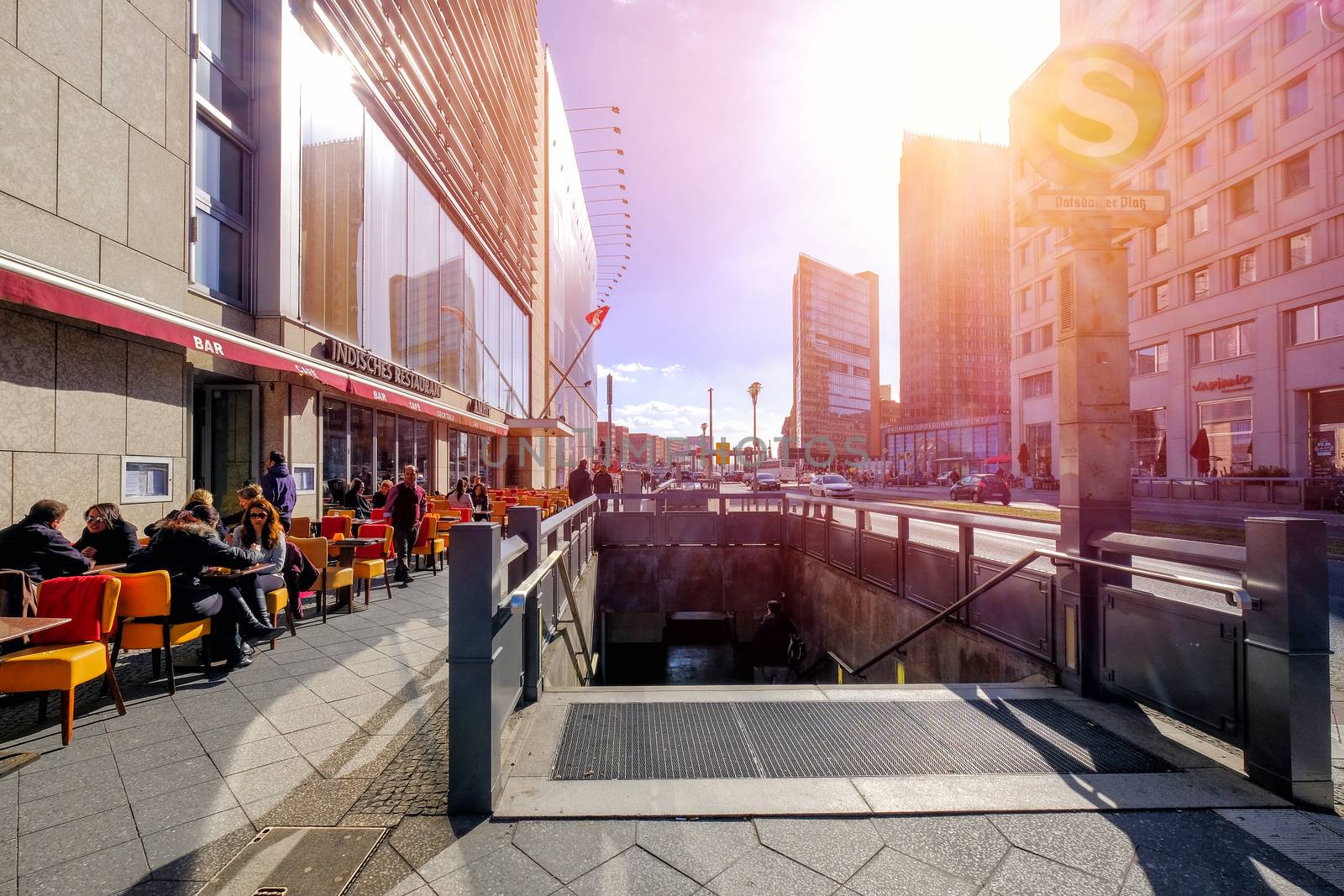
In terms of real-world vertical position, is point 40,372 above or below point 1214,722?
above

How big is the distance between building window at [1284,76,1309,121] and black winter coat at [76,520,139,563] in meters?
39.4

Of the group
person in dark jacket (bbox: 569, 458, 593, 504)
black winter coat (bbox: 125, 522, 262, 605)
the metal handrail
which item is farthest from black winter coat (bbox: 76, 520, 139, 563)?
person in dark jacket (bbox: 569, 458, 593, 504)

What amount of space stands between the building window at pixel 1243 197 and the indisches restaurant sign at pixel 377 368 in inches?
1409

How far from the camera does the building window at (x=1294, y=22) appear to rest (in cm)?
2473

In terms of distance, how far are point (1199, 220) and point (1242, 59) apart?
273 inches

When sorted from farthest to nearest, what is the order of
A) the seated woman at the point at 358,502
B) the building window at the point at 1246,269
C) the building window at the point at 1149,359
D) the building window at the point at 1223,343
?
the building window at the point at 1149,359, the building window at the point at 1223,343, the building window at the point at 1246,269, the seated woman at the point at 358,502

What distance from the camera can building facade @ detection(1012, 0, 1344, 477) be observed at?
23.8 meters

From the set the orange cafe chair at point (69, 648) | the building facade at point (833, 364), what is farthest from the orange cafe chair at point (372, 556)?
the building facade at point (833, 364)

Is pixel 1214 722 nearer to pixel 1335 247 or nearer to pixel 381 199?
pixel 381 199

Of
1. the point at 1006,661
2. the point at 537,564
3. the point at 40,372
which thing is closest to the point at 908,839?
the point at 537,564

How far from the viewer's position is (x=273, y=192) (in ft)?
34.4

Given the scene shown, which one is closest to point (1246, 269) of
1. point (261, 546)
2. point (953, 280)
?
point (261, 546)

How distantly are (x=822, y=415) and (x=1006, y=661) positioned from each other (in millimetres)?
121082

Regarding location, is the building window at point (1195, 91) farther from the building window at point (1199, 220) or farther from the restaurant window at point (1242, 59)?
the building window at point (1199, 220)
